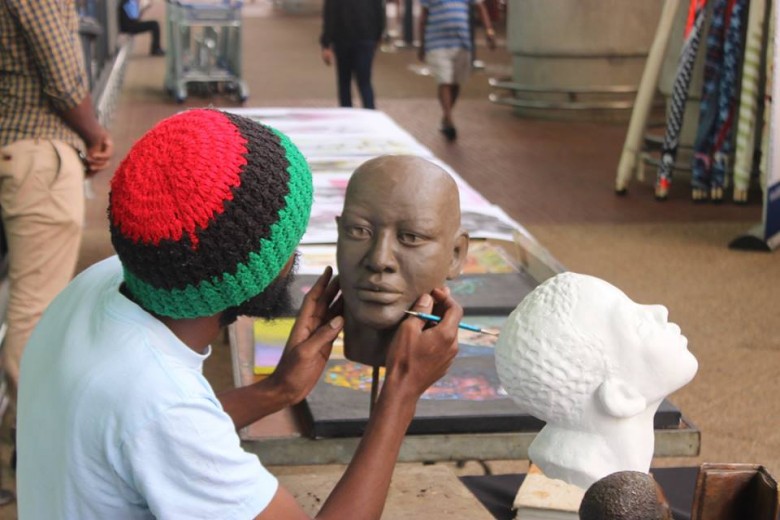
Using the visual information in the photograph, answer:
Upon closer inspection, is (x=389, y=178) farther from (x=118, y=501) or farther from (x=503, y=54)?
(x=503, y=54)

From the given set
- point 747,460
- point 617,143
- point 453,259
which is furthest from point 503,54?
point 453,259

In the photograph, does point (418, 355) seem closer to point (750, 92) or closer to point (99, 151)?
point (99, 151)

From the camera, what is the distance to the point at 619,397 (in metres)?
1.83

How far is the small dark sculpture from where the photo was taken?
53.2 inches

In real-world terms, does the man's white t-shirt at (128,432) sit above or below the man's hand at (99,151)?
above

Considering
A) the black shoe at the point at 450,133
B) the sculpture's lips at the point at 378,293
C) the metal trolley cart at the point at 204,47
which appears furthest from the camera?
the metal trolley cart at the point at 204,47

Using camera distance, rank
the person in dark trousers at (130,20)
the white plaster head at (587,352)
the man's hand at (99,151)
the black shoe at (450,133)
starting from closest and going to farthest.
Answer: the white plaster head at (587,352) < the man's hand at (99,151) < the black shoe at (450,133) < the person in dark trousers at (130,20)

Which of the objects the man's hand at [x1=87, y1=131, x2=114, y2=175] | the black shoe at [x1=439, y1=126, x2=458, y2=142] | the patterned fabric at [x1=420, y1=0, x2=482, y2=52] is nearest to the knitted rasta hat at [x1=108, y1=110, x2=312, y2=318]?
the man's hand at [x1=87, y1=131, x2=114, y2=175]

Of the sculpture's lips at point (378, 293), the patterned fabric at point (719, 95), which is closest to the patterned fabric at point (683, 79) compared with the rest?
the patterned fabric at point (719, 95)

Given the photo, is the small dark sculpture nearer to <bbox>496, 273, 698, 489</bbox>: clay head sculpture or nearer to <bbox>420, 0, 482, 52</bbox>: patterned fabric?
<bbox>496, 273, 698, 489</bbox>: clay head sculpture

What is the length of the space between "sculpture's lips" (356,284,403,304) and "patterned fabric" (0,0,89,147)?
1.81 m

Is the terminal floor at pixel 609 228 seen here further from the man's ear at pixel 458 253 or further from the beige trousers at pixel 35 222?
the man's ear at pixel 458 253

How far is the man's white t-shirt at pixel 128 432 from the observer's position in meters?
1.50

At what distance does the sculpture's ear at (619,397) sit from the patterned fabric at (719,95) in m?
5.29
